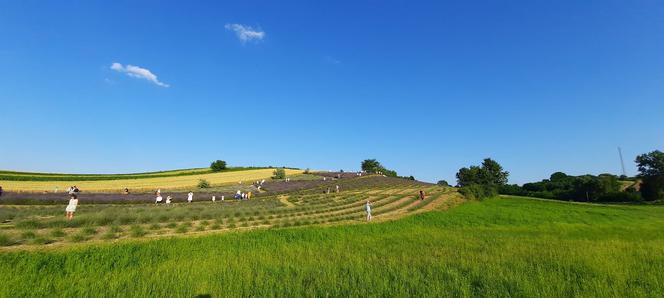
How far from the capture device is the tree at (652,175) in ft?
247

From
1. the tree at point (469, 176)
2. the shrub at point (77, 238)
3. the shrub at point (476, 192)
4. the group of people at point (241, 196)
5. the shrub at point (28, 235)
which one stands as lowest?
the shrub at point (77, 238)

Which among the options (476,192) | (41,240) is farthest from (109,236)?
(476,192)

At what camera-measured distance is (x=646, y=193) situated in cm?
7712

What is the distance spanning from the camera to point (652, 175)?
7819cm

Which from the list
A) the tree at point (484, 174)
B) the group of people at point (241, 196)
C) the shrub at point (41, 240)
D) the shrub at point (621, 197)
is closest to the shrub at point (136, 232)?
the shrub at point (41, 240)

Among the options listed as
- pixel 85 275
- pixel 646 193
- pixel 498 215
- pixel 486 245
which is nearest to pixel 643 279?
pixel 486 245

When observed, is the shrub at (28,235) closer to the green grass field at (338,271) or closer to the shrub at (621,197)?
the green grass field at (338,271)

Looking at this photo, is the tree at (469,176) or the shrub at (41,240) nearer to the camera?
the shrub at (41,240)

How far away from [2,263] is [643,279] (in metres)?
18.2

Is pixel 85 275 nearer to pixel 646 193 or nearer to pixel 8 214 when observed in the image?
pixel 8 214

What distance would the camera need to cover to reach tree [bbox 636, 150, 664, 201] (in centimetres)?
7538

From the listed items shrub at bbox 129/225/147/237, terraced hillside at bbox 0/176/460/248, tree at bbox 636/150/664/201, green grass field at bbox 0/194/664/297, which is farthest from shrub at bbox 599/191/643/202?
shrub at bbox 129/225/147/237

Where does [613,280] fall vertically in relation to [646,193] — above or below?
below

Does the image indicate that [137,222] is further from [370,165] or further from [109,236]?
→ [370,165]
